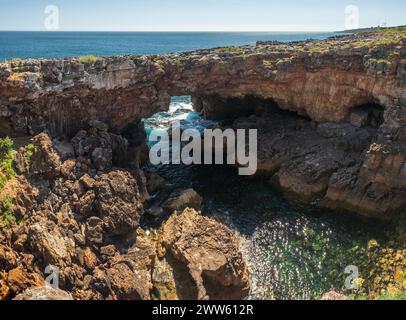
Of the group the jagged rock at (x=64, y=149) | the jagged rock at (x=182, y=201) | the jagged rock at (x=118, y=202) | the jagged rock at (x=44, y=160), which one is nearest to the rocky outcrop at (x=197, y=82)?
the jagged rock at (x=64, y=149)

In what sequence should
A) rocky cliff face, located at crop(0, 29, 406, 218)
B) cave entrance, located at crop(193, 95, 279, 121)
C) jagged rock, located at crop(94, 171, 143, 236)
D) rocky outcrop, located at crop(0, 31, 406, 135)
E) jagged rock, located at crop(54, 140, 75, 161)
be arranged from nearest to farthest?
jagged rock, located at crop(94, 171, 143, 236) → rocky outcrop, located at crop(0, 31, 406, 135) → jagged rock, located at crop(54, 140, 75, 161) → rocky cliff face, located at crop(0, 29, 406, 218) → cave entrance, located at crop(193, 95, 279, 121)

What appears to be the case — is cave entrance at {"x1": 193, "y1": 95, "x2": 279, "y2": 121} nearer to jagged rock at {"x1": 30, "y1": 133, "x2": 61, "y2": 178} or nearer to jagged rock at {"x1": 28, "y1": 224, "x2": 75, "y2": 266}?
jagged rock at {"x1": 30, "y1": 133, "x2": 61, "y2": 178}

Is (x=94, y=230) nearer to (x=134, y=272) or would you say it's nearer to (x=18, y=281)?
(x=134, y=272)

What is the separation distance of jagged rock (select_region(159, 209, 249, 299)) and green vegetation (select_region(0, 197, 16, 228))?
40.7 feet

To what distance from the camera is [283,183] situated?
134 ft

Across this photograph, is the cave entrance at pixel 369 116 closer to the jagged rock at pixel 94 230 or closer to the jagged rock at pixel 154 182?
the jagged rock at pixel 154 182

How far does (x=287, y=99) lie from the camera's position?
4581 cm

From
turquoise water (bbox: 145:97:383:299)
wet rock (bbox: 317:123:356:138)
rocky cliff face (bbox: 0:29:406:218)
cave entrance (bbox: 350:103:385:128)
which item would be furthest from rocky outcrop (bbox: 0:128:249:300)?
cave entrance (bbox: 350:103:385:128)

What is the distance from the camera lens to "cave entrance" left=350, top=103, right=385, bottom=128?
4212 cm

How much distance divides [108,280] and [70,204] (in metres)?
8.33

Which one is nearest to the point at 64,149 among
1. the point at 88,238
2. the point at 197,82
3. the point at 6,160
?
the point at 6,160

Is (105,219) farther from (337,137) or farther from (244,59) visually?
(337,137)

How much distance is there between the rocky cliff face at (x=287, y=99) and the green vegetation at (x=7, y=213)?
9.40 metres
